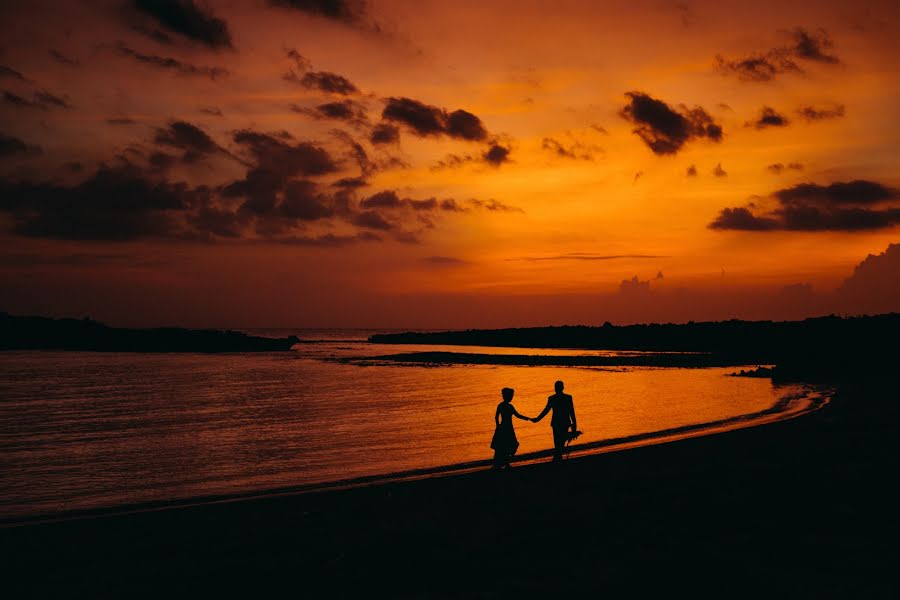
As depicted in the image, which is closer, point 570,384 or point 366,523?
point 366,523

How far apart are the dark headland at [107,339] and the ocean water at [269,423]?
58293 millimetres

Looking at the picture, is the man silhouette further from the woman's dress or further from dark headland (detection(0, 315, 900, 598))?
dark headland (detection(0, 315, 900, 598))

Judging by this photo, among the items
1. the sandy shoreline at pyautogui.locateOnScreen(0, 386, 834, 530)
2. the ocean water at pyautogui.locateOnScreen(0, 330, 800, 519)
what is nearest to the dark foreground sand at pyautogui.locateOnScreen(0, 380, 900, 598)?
the sandy shoreline at pyautogui.locateOnScreen(0, 386, 834, 530)

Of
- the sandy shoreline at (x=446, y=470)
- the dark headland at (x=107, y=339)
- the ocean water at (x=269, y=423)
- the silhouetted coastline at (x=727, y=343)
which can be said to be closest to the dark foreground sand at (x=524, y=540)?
the sandy shoreline at (x=446, y=470)

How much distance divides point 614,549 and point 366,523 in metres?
4.67

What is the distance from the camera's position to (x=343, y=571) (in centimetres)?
994

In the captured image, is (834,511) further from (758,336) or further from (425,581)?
(758,336)

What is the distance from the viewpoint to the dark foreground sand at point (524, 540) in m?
9.16

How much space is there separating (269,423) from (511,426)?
54.6 ft

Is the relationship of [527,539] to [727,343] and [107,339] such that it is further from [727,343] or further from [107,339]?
[107,339]

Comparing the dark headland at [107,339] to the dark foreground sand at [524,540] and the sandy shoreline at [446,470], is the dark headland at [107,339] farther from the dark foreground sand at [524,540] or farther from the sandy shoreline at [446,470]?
the dark foreground sand at [524,540]

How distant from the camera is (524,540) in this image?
11.2 m

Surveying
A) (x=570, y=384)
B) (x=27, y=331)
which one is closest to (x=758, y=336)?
(x=570, y=384)

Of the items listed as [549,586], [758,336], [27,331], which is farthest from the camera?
[27,331]
